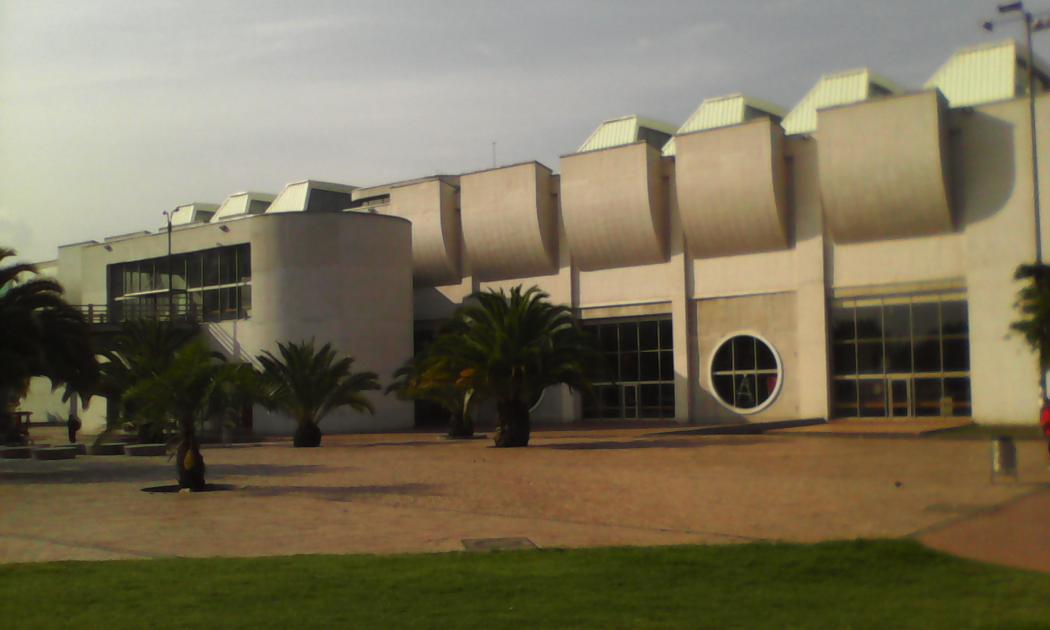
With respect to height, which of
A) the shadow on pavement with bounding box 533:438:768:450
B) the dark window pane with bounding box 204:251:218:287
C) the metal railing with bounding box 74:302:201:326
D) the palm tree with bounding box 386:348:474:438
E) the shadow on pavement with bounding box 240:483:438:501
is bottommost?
→ the shadow on pavement with bounding box 533:438:768:450

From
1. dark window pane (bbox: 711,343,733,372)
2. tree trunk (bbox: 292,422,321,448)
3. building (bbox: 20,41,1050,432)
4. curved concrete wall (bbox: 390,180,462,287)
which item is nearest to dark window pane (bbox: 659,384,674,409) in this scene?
building (bbox: 20,41,1050,432)

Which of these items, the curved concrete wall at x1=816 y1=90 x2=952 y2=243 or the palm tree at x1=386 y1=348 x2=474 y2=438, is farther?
the curved concrete wall at x1=816 y1=90 x2=952 y2=243

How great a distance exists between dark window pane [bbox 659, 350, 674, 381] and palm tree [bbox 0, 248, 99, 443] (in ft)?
87.0

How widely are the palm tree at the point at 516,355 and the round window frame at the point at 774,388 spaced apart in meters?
13.6

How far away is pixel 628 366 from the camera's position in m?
45.6

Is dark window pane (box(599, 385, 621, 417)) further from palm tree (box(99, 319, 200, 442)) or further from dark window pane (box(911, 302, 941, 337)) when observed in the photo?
palm tree (box(99, 319, 200, 442))

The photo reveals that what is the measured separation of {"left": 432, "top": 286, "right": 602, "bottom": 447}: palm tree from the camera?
28.6 meters

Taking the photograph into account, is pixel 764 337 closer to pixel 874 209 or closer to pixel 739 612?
pixel 874 209

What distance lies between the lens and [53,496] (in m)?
17.3

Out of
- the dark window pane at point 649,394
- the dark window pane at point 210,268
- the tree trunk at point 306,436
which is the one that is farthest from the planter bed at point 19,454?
the dark window pane at point 649,394

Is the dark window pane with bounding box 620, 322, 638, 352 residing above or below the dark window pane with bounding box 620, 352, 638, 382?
above

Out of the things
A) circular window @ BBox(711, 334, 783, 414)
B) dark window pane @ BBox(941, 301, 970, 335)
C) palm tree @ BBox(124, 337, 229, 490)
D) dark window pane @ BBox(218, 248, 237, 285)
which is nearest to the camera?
palm tree @ BBox(124, 337, 229, 490)

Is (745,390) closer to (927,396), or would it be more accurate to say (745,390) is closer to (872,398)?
(872,398)

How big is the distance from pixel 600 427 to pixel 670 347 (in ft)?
17.5
